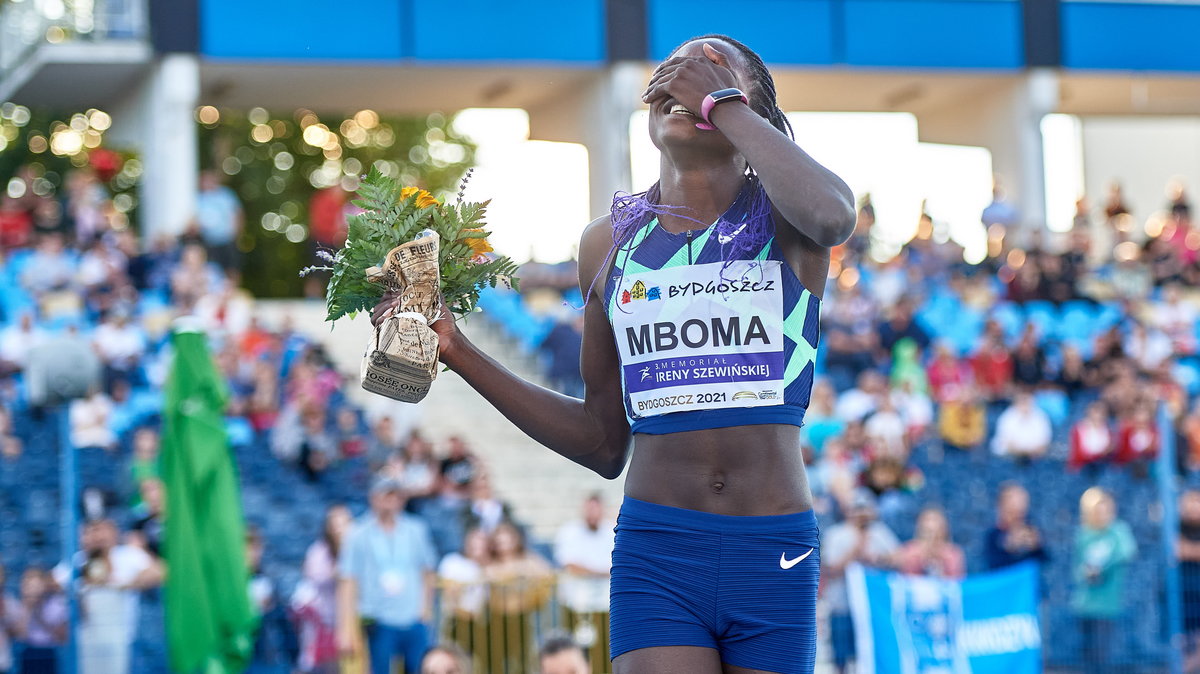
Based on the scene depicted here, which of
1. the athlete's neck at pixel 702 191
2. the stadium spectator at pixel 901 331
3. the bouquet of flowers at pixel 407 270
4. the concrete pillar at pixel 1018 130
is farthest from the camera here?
the concrete pillar at pixel 1018 130

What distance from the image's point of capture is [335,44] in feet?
73.1

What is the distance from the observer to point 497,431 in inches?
679

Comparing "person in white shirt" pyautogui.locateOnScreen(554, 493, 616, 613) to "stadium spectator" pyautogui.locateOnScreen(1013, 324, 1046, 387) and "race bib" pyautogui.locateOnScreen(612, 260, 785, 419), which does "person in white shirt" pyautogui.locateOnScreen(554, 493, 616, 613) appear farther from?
"race bib" pyautogui.locateOnScreen(612, 260, 785, 419)

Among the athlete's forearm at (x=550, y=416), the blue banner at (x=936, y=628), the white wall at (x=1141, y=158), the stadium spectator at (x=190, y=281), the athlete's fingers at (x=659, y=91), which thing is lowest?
the blue banner at (x=936, y=628)

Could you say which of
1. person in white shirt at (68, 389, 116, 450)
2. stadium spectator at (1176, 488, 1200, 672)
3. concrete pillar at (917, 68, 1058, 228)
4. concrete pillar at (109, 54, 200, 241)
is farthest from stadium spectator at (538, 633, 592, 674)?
concrete pillar at (917, 68, 1058, 228)

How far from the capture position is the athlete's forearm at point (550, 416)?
11.7ft

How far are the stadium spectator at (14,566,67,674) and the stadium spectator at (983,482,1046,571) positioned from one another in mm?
6476

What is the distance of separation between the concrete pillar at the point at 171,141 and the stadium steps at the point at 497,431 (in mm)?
2474

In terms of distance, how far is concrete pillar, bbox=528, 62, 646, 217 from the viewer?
22938 mm

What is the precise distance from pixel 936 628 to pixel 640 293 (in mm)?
6522

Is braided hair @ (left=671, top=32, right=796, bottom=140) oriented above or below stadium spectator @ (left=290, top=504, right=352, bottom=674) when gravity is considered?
above

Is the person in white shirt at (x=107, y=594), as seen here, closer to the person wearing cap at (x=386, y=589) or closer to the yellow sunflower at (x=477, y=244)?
the person wearing cap at (x=386, y=589)

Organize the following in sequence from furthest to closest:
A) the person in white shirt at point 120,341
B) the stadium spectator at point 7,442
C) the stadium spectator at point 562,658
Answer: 1. the person in white shirt at point 120,341
2. the stadium spectator at point 7,442
3. the stadium spectator at point 562,658

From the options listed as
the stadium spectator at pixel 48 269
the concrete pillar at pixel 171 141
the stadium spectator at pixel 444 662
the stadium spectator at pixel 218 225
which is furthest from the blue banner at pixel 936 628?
the concrete pillar at pixel 171 141
